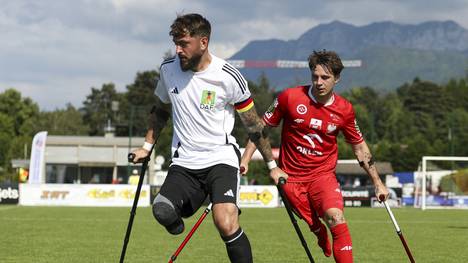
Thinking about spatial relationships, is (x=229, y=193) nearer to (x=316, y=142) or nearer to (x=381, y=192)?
(x=316, y=142)

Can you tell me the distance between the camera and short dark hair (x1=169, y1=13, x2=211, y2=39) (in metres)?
8.26

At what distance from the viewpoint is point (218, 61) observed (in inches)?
340

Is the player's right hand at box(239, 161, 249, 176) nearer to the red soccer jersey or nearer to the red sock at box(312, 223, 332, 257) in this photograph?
the red soccer jersey

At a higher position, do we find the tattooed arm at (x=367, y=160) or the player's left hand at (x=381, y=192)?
the tattooed arm at (x=367, y=160)

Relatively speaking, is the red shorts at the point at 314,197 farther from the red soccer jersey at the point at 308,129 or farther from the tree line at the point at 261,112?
the tree line at the point at 261,112

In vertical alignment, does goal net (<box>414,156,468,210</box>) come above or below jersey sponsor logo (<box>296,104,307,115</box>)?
below

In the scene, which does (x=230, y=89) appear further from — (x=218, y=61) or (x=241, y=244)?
(x=241, y=244)

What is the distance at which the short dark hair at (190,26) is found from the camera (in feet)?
27.1

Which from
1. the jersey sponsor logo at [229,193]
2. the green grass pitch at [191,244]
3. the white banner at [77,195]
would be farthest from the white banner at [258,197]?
the jersey sponsor logo at [229,193]

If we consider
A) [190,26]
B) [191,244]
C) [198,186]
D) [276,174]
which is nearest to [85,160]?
[191,244]

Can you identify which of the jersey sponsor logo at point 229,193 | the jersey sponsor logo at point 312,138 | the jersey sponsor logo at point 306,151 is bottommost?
the jersey sponsor logo at point 229,193

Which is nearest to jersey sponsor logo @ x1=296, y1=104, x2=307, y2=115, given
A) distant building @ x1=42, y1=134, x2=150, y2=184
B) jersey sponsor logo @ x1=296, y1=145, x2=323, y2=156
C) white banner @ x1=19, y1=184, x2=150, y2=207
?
jersey sponsor logo @ x1=296, y1=145, x2=323, y2=156

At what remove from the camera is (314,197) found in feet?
34.2

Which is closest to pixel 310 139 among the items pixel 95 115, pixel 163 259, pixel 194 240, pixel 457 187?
pixel 163 259
